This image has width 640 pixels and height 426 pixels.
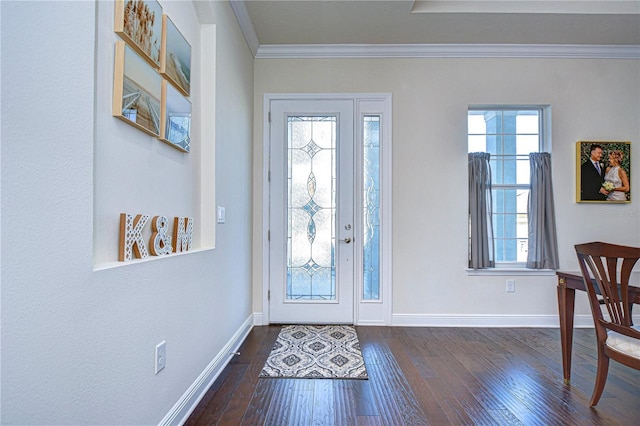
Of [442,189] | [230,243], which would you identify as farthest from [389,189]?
[230,243]

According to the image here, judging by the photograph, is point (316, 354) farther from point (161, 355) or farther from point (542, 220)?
point (542, 220)

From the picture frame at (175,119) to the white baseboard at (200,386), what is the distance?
4.26 feet

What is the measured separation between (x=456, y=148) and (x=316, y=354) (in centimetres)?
235

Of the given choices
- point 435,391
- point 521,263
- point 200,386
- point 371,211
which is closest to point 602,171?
point 521,263

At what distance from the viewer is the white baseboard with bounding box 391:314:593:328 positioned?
3.23 metres

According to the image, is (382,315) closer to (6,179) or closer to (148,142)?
(148,142)

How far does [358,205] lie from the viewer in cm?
328

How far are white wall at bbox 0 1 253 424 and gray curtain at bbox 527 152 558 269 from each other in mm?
3264

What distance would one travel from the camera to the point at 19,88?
83 cm

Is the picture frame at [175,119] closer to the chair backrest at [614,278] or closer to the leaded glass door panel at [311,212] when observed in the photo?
the leaded glass door panel at [311,212]

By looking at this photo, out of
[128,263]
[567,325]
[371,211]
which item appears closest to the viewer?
[128,263]

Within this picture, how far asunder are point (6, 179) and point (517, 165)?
3.80 m

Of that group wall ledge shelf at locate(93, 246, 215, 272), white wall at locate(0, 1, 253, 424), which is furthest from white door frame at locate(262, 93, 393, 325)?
white wall at locate(0, 1, 253, 424)

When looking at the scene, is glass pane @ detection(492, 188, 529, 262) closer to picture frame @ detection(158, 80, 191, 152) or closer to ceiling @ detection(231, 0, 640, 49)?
ceiling @ detection(231, 0, 640, 49)
